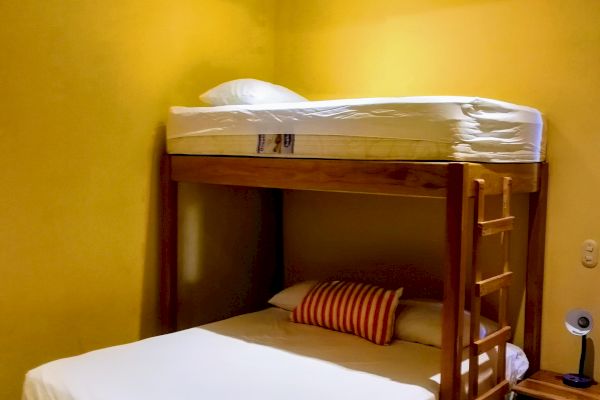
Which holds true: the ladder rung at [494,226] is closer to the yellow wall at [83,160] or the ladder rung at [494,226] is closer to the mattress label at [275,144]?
the mattress label at [275,144]

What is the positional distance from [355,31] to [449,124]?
1.39m

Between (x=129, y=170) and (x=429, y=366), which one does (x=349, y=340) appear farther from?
(x=129, y=170)

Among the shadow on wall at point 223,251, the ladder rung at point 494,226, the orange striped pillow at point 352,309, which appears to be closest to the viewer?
the ladder rung at point 494,226

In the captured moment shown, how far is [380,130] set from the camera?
6.78 ft

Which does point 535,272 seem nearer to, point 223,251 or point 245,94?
point 245,94

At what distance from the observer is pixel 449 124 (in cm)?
191

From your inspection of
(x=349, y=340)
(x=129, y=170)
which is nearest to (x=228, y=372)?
(x=349, y=340)

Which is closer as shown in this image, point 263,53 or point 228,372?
point 228,372

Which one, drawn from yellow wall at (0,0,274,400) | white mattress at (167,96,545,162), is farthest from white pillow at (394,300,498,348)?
yellow wall at (0,0,274,400)

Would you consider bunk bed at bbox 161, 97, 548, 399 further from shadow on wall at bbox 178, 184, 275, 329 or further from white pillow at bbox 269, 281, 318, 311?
white pillow at bbox 269, 281, 318, 311

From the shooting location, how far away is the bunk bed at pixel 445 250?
6.42 ft

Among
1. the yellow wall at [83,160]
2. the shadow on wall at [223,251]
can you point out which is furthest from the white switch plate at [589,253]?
the yellow wall at [83,160]

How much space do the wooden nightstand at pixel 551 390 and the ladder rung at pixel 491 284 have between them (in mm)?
429

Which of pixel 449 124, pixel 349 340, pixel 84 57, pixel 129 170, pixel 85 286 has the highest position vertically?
pixel 84 57
